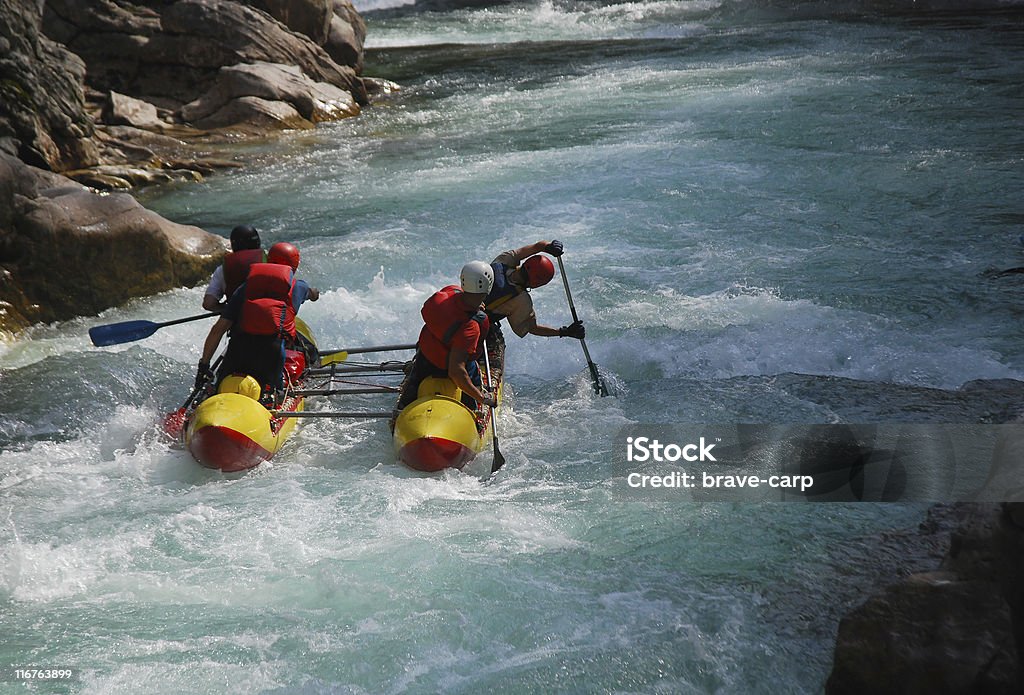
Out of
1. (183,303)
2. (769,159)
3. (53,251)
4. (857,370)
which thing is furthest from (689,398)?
(769,159)

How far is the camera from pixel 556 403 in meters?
7.44

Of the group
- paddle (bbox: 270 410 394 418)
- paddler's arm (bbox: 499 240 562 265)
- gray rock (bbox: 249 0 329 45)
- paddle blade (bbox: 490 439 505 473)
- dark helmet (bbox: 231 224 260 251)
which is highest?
gray rock (bbox: 249 0 329 45)

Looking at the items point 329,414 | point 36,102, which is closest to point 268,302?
point 329,414

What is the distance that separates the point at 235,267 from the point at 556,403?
2585 millimetres

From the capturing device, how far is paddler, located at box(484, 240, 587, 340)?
7086mm

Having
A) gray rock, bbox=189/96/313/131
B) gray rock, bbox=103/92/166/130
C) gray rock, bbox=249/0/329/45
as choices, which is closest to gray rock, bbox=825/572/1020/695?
gray rock, bbox=189/96/313/131

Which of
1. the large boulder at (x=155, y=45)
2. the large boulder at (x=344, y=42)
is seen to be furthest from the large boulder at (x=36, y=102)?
the large boulder at (x=344, y=42)

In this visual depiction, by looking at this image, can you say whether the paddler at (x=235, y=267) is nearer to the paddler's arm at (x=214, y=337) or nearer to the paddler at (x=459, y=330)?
the paddler's arm at (x=214, y=337)

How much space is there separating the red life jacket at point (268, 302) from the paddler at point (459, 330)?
103 centimetres

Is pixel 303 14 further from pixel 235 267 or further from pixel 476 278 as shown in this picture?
pixel 476 278

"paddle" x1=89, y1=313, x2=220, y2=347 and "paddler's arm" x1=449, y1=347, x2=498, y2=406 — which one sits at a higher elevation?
"paddler's arm" x1=449, y1=347, x2=498, y2=406

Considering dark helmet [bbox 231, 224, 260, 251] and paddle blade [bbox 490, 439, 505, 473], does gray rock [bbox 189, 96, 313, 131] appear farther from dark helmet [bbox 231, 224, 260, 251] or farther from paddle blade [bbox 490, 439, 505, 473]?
paddle blade [bbox 490, 439, 505, 473]

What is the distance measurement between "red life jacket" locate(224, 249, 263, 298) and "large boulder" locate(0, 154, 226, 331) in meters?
2.74

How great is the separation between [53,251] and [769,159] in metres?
8.98
